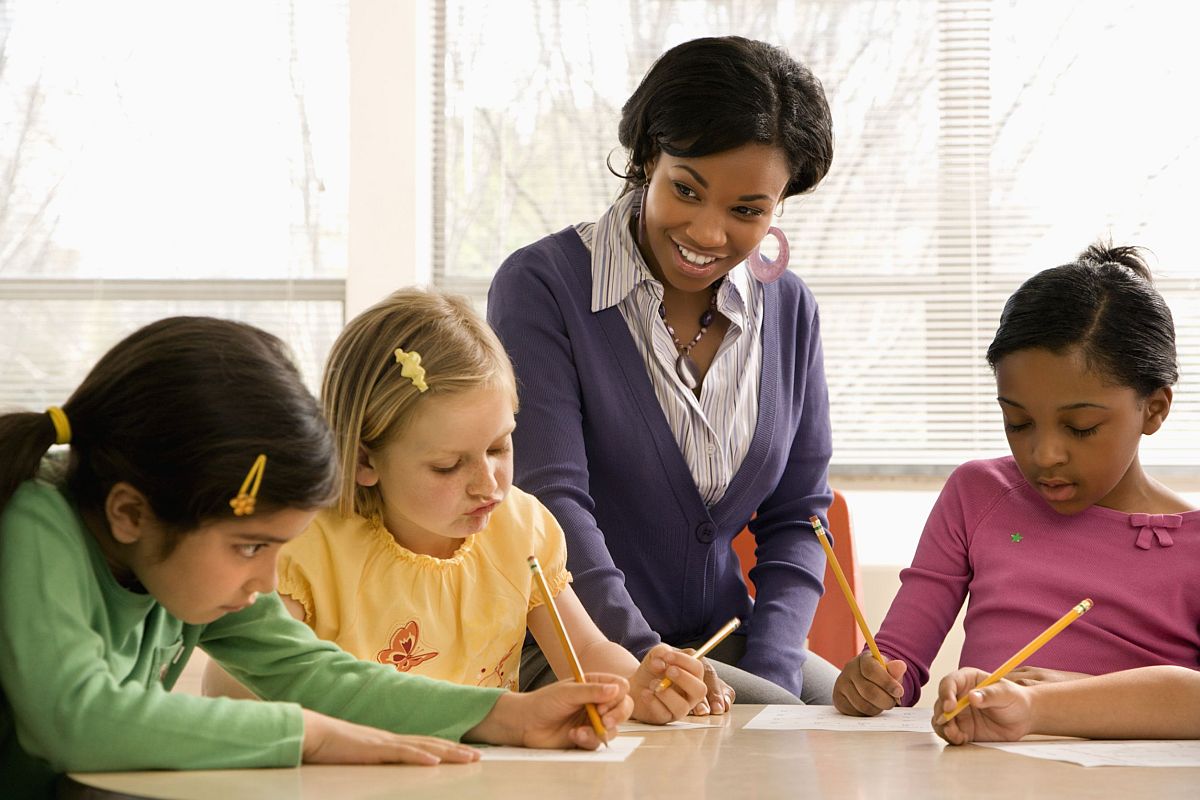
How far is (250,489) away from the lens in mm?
1089

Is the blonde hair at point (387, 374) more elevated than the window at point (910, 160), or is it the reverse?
the window at point (910, 160)

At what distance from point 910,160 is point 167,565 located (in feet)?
8.22

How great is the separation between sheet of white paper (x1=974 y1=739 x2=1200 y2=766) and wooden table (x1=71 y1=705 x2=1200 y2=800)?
0.03 metres

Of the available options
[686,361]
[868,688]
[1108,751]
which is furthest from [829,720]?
[686,361]

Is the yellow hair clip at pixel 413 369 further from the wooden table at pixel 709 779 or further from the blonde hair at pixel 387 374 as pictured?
the wooden table at pixel 709 779

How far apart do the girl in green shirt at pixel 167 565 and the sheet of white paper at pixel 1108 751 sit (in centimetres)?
38

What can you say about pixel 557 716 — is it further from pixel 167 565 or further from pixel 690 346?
pixel 690 346

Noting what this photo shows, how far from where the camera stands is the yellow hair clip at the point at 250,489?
3.55ft

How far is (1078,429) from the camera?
62.7 inches

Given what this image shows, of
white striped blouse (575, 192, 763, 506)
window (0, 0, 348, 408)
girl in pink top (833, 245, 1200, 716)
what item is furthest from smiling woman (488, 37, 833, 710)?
window (0, 0, 348, 408)

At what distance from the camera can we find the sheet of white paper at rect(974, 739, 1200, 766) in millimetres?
1123

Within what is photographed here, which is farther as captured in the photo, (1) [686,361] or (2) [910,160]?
(2) [910,160]

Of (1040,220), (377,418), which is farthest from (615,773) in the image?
(1040,220)

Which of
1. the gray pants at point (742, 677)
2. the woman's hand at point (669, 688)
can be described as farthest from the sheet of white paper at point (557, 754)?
the gray pants at point (742, 677)
